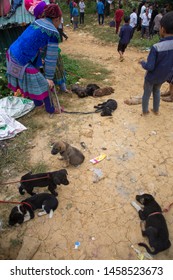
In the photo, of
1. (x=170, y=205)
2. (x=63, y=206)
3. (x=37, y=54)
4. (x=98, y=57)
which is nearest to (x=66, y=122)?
(x=37, y=54)

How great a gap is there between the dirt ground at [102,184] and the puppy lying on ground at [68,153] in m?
0.14

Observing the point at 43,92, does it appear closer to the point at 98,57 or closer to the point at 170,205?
the point at 170,205

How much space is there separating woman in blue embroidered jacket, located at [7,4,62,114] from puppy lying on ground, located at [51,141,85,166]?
1511 millimetres

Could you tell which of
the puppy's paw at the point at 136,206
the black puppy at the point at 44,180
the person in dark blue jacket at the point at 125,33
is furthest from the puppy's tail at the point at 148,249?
the person in dark blue jacket at the point at 125,33

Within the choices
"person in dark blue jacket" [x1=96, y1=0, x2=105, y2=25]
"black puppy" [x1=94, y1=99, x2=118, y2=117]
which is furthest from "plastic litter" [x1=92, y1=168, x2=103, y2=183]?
"person in dark blue jacket" [x1=96, y1=0, x2=105, y2=25]

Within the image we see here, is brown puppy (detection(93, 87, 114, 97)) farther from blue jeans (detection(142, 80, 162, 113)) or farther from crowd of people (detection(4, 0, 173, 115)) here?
blue jeans (detection(142, 80, 162, 113))

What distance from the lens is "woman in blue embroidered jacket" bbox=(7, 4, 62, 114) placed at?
13.4 ft

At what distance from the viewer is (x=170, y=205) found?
11.4 feet

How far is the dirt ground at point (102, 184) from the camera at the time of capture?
9.99 feet

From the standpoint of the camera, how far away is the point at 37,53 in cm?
440

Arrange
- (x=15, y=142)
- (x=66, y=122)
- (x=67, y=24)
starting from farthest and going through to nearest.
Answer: (x=67, y=24) → (x=66, y=122) → (x=15, y=142)

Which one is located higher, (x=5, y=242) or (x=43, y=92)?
(x=43, y=92)

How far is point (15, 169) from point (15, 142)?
2.53 feet

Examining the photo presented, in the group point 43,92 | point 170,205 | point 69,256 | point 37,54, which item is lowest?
point 69,256
